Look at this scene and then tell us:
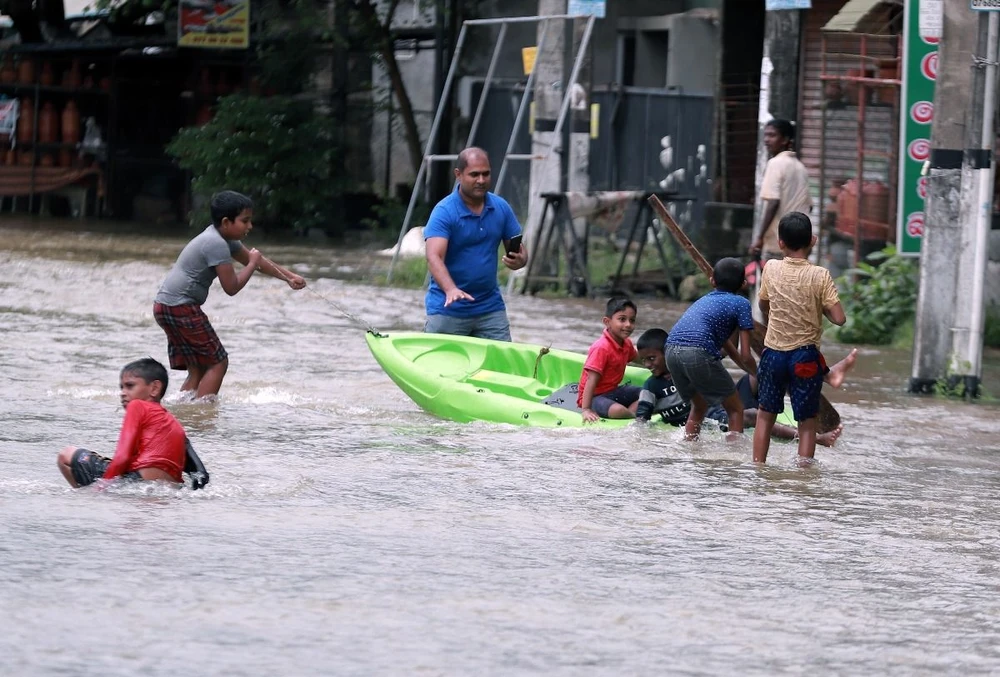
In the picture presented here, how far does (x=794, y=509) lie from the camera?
7430 millimetres

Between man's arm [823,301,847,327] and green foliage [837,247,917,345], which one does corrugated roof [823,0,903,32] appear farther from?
man's arm [823,301,847,327]

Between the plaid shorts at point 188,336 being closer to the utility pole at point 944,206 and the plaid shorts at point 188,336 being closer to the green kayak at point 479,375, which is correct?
the green kayak at point 479,375

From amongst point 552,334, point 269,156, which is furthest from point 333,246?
point 552,334

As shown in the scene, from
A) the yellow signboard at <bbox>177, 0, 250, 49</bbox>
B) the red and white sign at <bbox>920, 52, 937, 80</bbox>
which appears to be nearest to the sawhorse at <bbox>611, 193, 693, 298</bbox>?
the red and white sign at <bbox>920, 52, 937, 80</bbox>

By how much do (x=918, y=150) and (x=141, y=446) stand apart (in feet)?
23.5

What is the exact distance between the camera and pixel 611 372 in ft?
30.7

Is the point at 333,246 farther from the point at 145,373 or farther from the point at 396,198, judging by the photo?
the point at 145,373

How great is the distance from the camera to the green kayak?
955cm

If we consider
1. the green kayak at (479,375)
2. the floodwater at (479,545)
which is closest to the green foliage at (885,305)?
the floodwater at (479,545)

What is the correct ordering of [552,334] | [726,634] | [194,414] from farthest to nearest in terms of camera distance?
[552,334] → [194,414] → [726,634]

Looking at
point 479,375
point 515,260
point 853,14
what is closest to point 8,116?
point 853,14

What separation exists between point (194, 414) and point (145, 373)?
8.06ft

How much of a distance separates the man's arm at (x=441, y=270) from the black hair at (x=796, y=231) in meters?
2.02

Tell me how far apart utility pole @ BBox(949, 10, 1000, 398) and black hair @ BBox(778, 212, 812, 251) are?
2.92 m
